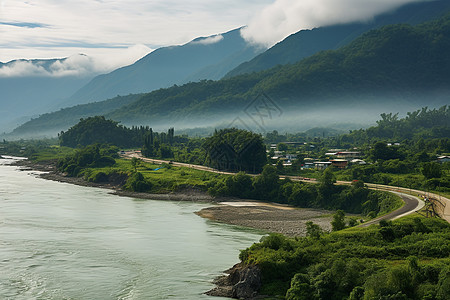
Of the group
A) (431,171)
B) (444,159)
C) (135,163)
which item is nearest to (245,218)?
(431,171)

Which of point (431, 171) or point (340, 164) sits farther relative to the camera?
point (340, 164)

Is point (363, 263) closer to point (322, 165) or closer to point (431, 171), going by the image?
point (431, 171)

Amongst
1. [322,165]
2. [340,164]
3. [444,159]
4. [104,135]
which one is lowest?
[322,165]

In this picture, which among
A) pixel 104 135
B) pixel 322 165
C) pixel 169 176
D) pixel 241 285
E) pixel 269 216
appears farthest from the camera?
pixel 104 135

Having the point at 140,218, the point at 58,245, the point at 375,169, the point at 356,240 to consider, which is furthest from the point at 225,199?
the point at 356,240

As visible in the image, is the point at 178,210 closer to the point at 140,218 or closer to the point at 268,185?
the point at 140,218

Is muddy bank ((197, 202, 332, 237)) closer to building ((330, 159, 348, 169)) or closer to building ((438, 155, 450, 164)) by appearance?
building ((330, 159, 348, 169))

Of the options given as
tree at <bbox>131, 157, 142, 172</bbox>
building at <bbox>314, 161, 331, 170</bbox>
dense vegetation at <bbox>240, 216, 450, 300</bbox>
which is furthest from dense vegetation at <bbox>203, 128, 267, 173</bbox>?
dense vegetation at <bbox>240, 216, 450, 300</bbox>

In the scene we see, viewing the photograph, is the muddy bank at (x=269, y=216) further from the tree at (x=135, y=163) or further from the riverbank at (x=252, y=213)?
the tree at (x=135, y=163)
